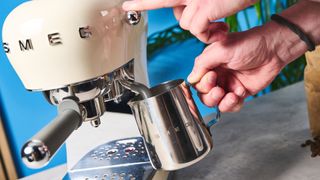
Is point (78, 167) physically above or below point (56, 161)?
above

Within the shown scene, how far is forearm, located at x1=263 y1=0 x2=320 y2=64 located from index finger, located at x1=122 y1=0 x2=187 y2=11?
20cm

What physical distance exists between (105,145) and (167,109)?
200 millimetres

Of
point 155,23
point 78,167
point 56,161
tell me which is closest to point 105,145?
point 78,167

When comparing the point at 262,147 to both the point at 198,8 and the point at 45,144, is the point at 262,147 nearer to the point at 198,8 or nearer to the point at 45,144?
the point at 198,8

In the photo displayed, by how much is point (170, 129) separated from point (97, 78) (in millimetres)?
117

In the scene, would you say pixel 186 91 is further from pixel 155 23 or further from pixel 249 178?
pixel 155 23

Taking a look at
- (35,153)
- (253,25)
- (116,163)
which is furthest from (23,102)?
(253,25)

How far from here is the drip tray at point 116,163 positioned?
0.59 metres

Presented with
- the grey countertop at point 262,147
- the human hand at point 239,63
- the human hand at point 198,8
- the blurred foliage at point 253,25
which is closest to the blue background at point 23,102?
the blurred foliage at point 253,25

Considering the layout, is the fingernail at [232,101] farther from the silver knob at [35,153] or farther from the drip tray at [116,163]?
the silver knob at [35,153]

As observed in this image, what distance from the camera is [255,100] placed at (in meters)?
1.03

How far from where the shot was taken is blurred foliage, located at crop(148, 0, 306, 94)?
1.00 meters

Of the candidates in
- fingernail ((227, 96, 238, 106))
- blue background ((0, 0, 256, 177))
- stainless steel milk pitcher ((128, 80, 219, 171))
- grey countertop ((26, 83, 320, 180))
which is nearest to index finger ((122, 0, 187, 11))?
stainless steel milk pitcher ((128, 80, 219, 171))

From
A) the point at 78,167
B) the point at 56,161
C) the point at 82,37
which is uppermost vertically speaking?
the point at 82,37
